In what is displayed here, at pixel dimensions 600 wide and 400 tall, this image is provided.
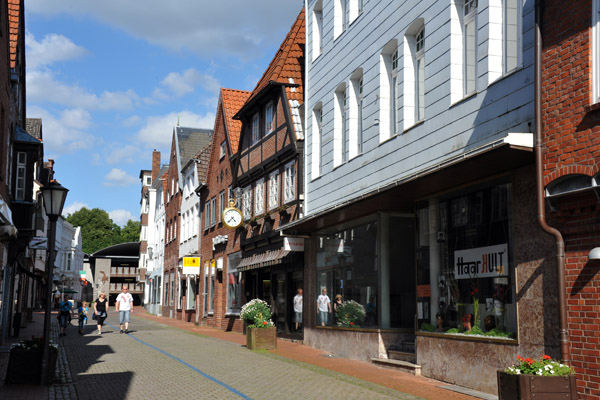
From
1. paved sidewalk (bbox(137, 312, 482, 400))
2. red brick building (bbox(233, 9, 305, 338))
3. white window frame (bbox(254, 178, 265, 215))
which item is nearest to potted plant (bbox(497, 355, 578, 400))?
paved sidewalk (bbox(137, 312, 482, 400))

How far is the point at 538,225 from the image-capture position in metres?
10.2

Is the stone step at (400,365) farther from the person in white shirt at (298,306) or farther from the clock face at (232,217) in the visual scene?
the clock face at (232,217)

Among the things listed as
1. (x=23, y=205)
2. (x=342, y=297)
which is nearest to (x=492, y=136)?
(x=342, y=297)

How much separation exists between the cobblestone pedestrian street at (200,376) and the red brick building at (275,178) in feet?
10.8

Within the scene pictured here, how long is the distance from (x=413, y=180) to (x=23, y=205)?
13999 mm

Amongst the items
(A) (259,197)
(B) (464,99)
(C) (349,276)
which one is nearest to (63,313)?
(A) (259,197)

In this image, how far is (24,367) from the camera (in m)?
12.1

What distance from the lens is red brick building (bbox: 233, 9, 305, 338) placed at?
22797 millimetres

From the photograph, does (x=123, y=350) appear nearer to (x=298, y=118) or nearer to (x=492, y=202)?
(x=298, y=118)

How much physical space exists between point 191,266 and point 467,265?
25185mm

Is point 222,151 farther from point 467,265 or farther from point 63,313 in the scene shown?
point 467,265

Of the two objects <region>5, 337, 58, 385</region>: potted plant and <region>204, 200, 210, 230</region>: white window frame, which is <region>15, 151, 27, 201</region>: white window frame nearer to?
<region>5, 337, 58, 385</region>: potted plant

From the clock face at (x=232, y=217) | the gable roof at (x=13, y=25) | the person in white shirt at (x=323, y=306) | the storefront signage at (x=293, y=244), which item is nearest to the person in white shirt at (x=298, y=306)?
the storefront signage at (x=293, y=244)

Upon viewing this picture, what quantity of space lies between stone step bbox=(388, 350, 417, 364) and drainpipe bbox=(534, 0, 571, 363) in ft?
17.0
